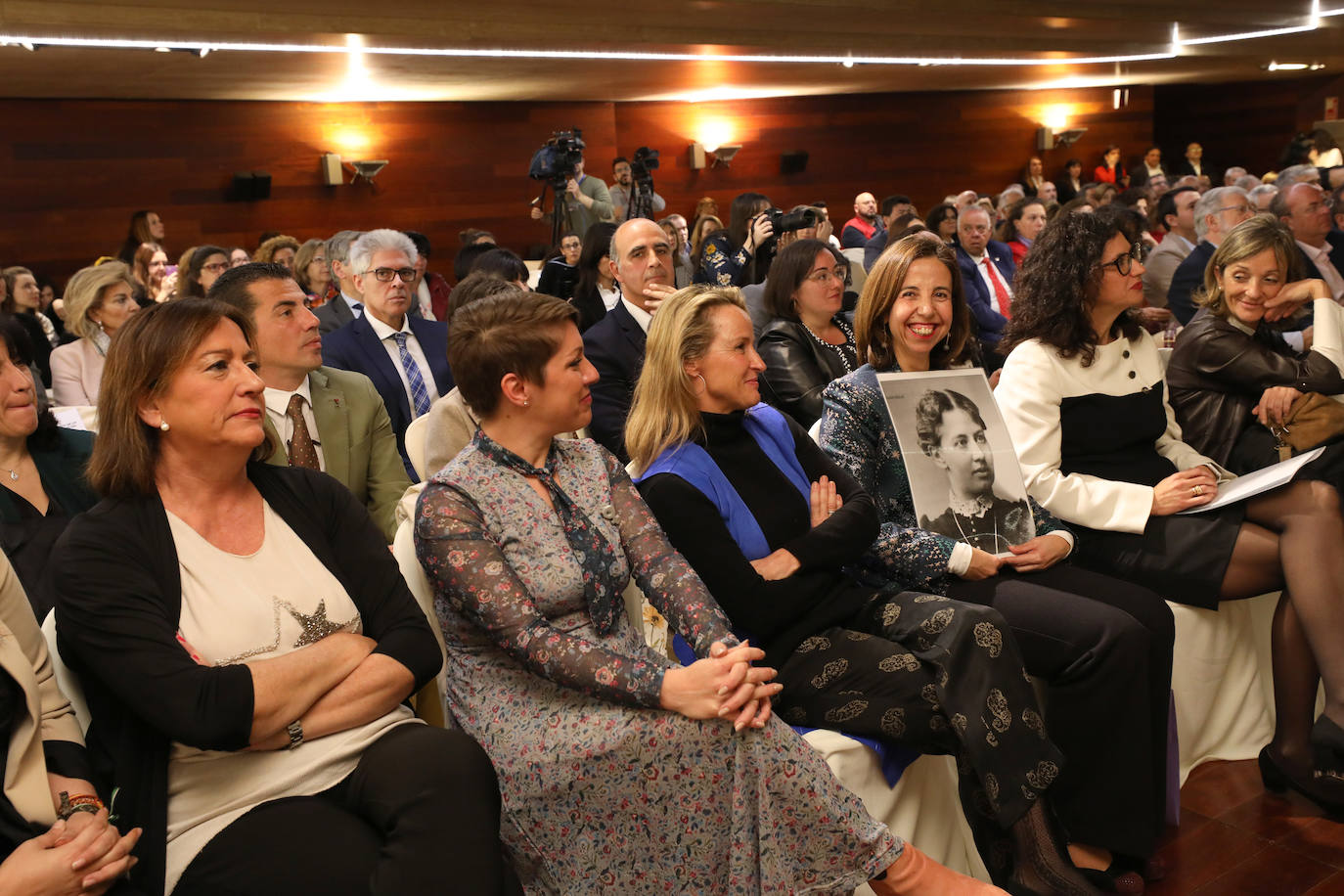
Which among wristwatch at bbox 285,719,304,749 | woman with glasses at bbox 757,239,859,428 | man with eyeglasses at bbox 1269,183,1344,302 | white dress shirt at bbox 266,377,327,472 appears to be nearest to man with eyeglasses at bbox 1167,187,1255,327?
man with eyeglasses at bbox 1269,183,1344,302

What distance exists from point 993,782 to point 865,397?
0.92 m

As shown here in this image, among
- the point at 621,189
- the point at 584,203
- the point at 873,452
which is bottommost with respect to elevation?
the point at 873,452

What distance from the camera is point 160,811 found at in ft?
5.37

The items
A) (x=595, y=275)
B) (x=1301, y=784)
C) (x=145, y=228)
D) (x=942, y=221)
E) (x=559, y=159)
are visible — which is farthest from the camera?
(x=145, y=228)

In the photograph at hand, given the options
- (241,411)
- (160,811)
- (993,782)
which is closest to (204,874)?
(160,811)

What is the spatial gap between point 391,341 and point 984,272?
3.87 meters

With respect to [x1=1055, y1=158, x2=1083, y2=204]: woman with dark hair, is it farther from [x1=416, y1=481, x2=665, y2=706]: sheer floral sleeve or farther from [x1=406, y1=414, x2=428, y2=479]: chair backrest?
[x1=416, y1=481, x2=665, y2=706]: sheer floral sleeve

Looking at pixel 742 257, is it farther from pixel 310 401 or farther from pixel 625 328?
pixel 310 401

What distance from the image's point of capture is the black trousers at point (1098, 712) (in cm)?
230

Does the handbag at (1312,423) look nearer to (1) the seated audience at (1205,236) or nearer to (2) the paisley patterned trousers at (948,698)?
(2) the paisley patterned trousers at (948,698)

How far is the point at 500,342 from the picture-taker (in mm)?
2008

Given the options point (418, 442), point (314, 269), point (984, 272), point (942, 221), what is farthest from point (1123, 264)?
point (942, 221)

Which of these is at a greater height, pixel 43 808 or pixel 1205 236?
pixel 1205 236

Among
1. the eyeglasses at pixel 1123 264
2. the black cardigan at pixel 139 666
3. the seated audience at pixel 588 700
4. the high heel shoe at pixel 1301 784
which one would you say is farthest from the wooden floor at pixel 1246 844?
the black cardigan at pixel 139 666
